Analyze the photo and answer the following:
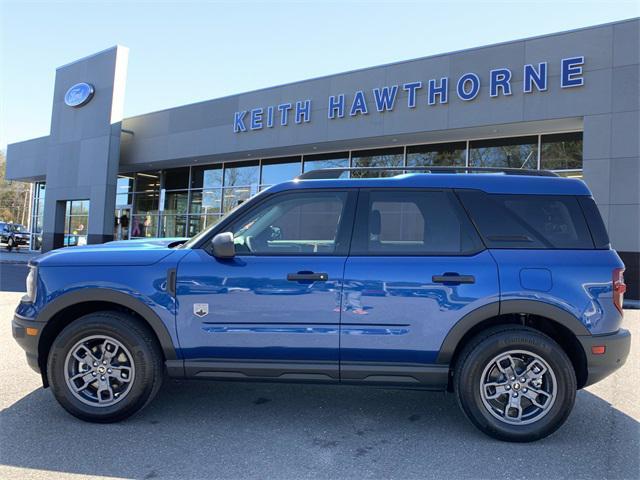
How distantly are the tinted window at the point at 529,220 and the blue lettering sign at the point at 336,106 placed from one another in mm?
12277

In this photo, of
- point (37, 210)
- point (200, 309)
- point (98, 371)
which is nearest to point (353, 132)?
point (200, 309)

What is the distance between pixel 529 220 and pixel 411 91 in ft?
37.1

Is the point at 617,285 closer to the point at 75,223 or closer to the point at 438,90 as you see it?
the point at 438,90

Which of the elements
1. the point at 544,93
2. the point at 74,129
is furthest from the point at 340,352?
the point at 74,129

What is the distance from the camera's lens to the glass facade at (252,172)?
13.7 meters

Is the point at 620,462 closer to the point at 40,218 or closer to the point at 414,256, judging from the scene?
the point at 414,256

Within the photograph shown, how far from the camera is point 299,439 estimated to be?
3445mm

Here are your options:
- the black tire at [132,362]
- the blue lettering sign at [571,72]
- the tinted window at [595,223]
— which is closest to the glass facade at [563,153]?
the blue lettering sign at [571,72]

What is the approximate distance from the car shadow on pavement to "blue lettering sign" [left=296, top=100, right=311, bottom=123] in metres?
13.0

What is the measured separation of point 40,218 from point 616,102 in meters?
32.1

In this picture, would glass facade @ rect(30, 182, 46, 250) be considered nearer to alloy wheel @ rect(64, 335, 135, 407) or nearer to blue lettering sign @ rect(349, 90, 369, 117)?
blue lettering sign @ rect(349, 90, 369, 117)

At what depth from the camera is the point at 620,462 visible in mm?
3189

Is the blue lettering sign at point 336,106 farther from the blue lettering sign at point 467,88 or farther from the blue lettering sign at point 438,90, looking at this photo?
the blue lettering sign at point 467,88

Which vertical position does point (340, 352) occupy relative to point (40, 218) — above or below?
below
